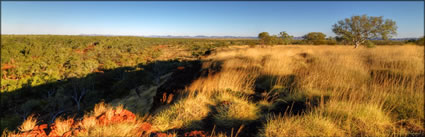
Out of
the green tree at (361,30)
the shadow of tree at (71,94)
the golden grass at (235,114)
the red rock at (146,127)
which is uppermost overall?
the green tree at (361,30)

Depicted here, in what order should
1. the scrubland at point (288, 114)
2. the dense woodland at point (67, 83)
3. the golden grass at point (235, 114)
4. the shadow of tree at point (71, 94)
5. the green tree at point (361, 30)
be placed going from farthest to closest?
Answer: 1. the dense woodland at point (67, 83)
2. the shadow of tree at point (71, 94)
3. the green tree at point (361, 30)
4. the golden grass at point (235, 114)
5. the scrubland at point (288, 114)

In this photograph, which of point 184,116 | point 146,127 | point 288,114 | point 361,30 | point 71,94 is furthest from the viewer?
point 71,94

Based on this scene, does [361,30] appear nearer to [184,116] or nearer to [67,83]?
[184,116]

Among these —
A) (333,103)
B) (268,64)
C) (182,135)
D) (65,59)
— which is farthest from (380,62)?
(65,59)

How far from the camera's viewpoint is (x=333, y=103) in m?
2.56

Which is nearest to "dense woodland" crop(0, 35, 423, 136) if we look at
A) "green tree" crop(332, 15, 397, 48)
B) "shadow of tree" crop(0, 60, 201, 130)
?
"shadow of tree" crop(0, 60, 201, 130)

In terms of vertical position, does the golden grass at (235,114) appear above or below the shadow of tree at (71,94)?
above

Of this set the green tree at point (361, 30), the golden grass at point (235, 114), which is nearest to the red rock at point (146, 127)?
the golden grass at point (235, 114)

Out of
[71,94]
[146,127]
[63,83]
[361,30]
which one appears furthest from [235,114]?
[63,83]

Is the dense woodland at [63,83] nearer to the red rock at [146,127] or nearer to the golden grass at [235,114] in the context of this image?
the golden grass at [235,114]

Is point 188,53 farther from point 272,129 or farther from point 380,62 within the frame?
point 272,129

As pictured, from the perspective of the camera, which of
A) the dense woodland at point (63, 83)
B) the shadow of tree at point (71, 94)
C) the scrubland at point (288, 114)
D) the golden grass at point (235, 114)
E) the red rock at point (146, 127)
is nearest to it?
the scrubland at point (288, 114)

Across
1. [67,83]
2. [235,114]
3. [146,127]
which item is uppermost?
[235,114]

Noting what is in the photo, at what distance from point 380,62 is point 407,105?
148 inches
